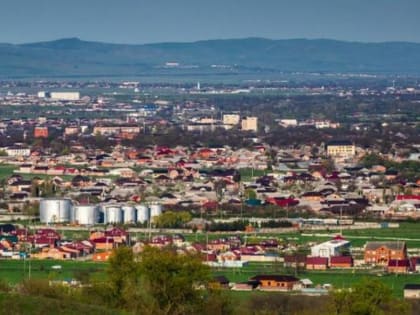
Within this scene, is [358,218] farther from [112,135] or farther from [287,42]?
[287,42]

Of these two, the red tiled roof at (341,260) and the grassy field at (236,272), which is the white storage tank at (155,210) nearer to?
the grassy field at (236,272)

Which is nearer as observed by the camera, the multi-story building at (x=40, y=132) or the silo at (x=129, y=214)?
the silo at (x=129, y=214)

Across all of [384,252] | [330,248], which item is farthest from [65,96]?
[384,252]

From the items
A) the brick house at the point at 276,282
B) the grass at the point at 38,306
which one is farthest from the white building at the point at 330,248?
the grass at the point at 38,306

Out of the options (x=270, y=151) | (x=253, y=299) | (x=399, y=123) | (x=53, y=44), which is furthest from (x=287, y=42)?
(x=253, y=299)

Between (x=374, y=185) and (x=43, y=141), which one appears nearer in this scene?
(x=374, y=185)

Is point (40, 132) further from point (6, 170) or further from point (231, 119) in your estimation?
point (6, 170)
